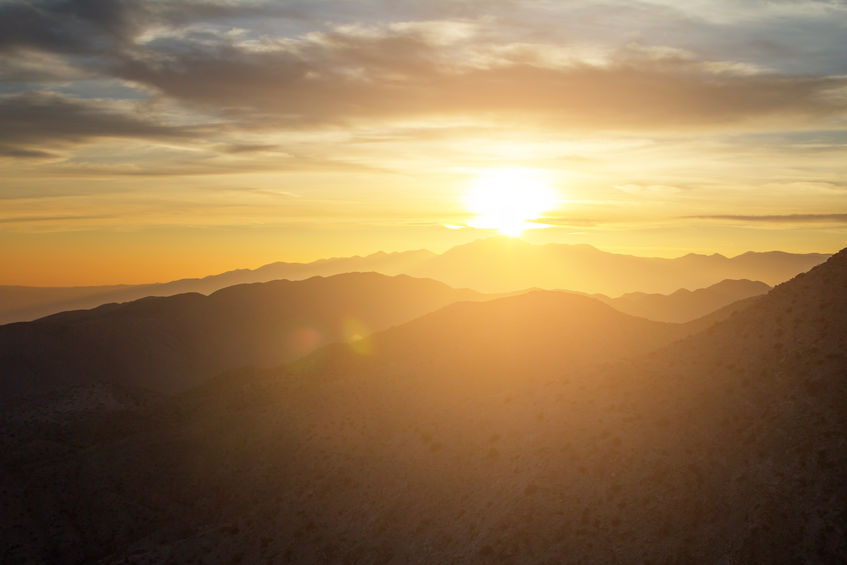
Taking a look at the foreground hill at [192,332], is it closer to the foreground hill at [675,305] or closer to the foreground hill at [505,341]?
the foreground hill at [505,341]

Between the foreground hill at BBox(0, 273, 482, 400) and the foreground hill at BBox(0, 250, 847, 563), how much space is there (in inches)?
1820

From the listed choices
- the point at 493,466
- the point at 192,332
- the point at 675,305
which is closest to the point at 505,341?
the point at 493,466

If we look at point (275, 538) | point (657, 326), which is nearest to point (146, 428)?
point (275, 538)

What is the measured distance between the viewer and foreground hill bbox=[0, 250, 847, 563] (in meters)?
31.1

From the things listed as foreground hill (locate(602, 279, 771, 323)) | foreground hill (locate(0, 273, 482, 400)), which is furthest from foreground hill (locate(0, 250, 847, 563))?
foreground hill (locate(602, 279, 771, 323))

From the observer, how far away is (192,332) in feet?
432

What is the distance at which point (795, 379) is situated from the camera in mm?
34969

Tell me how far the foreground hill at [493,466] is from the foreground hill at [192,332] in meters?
46.2

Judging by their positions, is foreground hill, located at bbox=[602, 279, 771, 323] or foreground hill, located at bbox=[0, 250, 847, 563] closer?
foreground hill, located at bbox=[0, 250, 847, 563]

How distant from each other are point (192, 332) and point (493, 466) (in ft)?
345

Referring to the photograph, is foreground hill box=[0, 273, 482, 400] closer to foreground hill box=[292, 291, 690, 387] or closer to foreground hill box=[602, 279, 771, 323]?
foreground hill box=[292, 291, 690, 387]

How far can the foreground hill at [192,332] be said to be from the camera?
358ft

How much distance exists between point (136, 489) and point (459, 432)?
28207 millimetres

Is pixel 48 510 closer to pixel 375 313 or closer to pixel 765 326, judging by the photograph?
pixel 765 326
